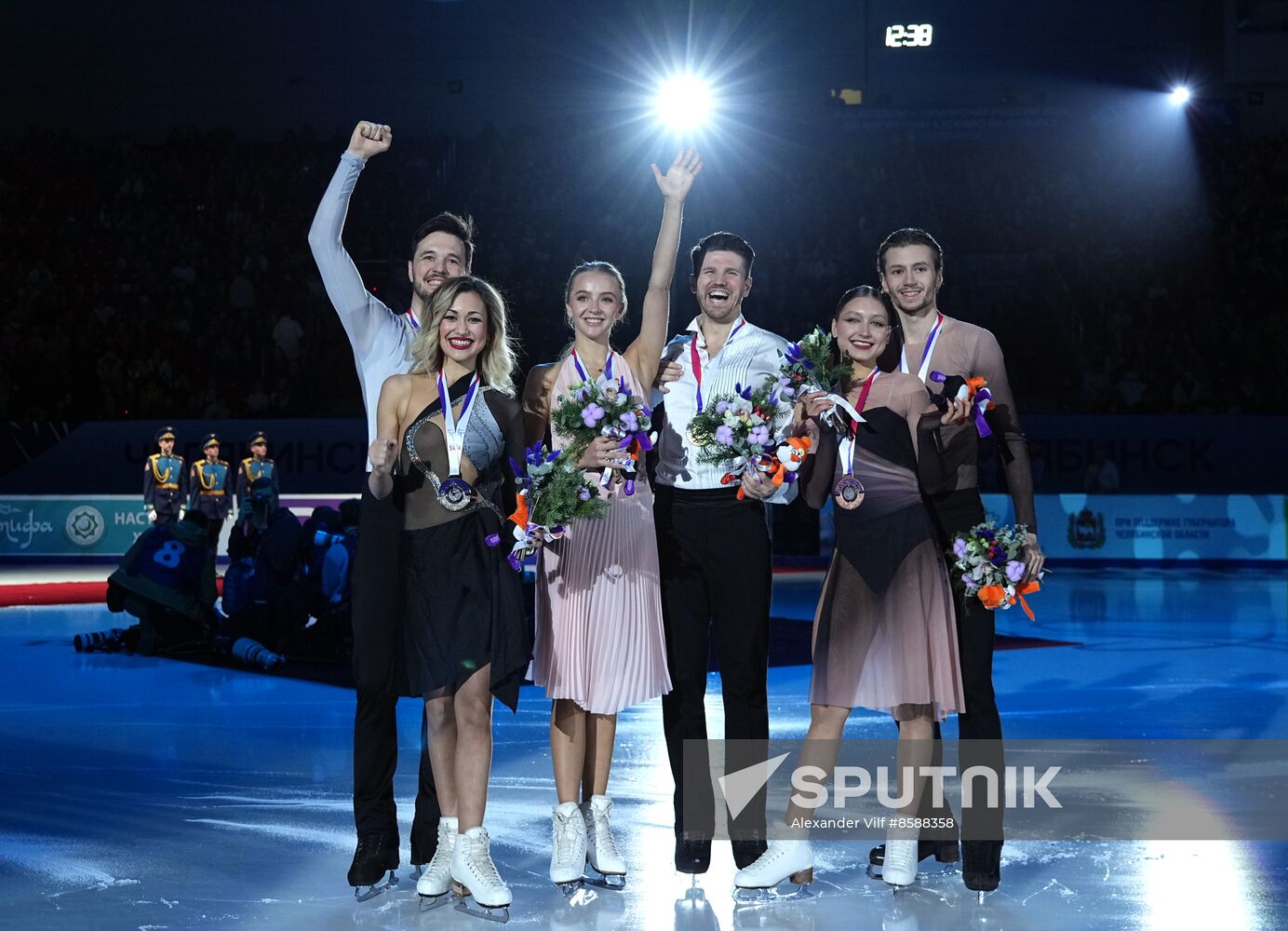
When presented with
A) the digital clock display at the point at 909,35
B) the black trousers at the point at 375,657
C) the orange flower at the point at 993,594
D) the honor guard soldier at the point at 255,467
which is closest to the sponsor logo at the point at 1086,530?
the honor guard soldier at the point at 255,467

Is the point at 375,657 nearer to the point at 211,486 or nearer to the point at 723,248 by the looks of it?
the point at 723,248

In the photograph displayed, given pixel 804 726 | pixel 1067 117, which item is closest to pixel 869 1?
pixel 1067 117

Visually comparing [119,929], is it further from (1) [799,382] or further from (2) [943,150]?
(2) [943,150]

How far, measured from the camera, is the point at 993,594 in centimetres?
393

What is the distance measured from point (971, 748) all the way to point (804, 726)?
2649mm

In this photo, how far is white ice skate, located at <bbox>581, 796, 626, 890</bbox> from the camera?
412 centimetres

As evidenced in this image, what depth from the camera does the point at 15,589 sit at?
13625mm

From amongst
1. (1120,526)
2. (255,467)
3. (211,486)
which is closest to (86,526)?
(211,486)

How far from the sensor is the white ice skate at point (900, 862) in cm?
402

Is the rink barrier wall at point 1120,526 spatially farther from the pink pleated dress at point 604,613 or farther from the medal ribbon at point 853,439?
the pink pleated dress at point 604,613

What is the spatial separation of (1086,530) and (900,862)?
519 inches

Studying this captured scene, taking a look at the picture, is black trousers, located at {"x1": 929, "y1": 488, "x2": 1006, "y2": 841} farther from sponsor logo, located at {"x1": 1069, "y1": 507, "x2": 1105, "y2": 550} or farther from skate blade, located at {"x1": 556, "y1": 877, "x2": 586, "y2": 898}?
sponsor logo, located at {"x1": 1069, "y1": 507, "x2": 1105, "y2": 550}

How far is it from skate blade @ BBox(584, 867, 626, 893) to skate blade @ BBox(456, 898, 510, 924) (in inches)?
13.7

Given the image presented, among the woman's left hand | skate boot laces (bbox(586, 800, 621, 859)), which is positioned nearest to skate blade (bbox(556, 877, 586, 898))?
skate boot laces (bbox(586, 800, 621, 859))
